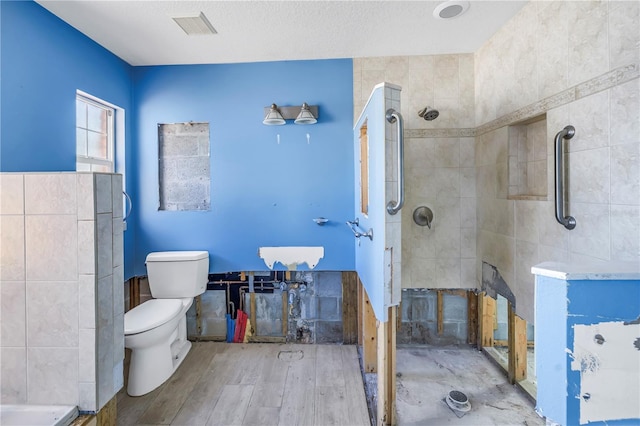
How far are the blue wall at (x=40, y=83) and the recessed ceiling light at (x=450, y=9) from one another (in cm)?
228

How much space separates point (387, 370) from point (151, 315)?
1562 millimetres

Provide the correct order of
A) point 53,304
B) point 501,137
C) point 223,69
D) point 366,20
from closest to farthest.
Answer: point 53,304, point 366,20, point 501,137, point 223,69

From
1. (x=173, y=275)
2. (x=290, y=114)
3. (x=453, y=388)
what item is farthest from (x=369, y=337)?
(x=290, y=114)

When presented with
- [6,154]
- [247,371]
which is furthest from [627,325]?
[6,154]

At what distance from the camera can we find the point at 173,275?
224 cm

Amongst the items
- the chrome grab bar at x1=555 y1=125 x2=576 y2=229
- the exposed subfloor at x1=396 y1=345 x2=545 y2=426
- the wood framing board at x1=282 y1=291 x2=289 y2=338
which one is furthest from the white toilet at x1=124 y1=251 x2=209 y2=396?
the chrome grab bar at x1=555 y1=125 x2=576 y2=229

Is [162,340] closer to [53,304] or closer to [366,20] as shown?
[53,304]

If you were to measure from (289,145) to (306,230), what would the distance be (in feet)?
2.34

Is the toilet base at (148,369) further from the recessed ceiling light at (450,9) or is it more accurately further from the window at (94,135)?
the recessed ceiling light at (450,9)

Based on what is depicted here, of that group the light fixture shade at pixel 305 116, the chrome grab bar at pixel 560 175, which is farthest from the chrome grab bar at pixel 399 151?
the light fixture shade at pixel 305 116

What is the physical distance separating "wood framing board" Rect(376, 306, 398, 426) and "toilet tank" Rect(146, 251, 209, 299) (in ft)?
4.96

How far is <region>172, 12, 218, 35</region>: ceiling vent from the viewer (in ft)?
5.73

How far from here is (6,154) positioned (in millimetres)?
1480

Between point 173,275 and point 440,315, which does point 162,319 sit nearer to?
point 173,275
